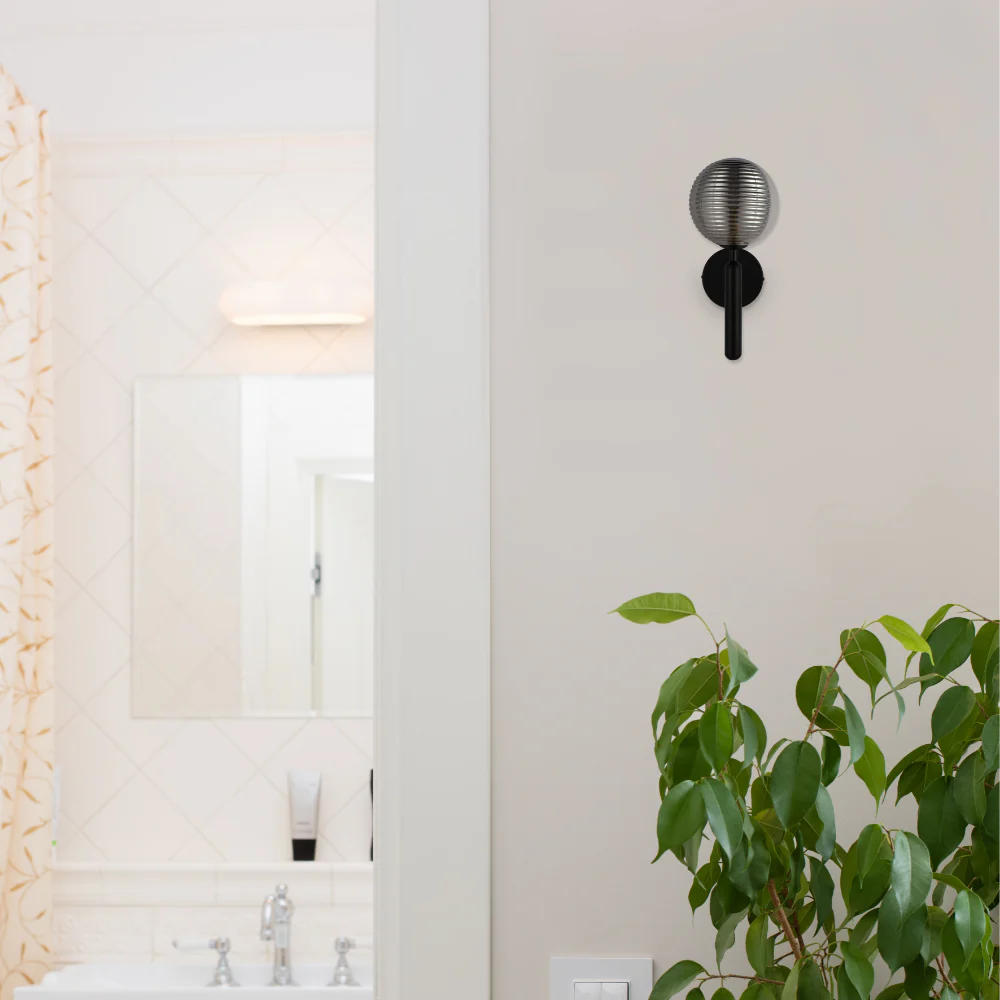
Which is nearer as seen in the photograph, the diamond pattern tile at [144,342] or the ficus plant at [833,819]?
the ficus plant at [833,819]

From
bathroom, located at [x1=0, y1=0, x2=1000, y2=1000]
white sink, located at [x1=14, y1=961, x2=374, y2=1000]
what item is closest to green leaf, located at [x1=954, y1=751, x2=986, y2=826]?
bathroom, located at [x1=0, y1=0, x2=1000, y2=1000]

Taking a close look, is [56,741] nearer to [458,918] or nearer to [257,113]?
[257,113]

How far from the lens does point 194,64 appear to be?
2316 millimetres

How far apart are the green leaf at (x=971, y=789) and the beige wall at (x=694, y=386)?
23 cm

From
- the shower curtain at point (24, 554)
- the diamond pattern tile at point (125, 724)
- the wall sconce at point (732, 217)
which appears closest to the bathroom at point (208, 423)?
the diamond pattern tile at point (125, 724)

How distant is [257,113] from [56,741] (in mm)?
1569

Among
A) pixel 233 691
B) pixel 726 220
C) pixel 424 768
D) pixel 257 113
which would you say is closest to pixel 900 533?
pixel 726 220

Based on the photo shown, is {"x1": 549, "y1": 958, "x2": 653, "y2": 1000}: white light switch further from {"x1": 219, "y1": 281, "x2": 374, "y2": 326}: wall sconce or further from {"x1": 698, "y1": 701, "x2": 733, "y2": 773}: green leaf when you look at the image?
{"x1": 219, "y1": 281, "x2": 374, "y2": 326}: wall sconce

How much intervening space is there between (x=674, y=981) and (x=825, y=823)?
0.15 m

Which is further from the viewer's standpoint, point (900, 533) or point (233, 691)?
point (233, 691)

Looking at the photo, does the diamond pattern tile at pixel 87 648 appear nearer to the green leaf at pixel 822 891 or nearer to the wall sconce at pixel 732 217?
the wall sconce at pixel 732 217

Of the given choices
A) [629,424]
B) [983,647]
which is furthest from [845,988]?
[629,424]

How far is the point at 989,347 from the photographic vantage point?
33.0 inches

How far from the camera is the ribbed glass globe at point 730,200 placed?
0.76m
